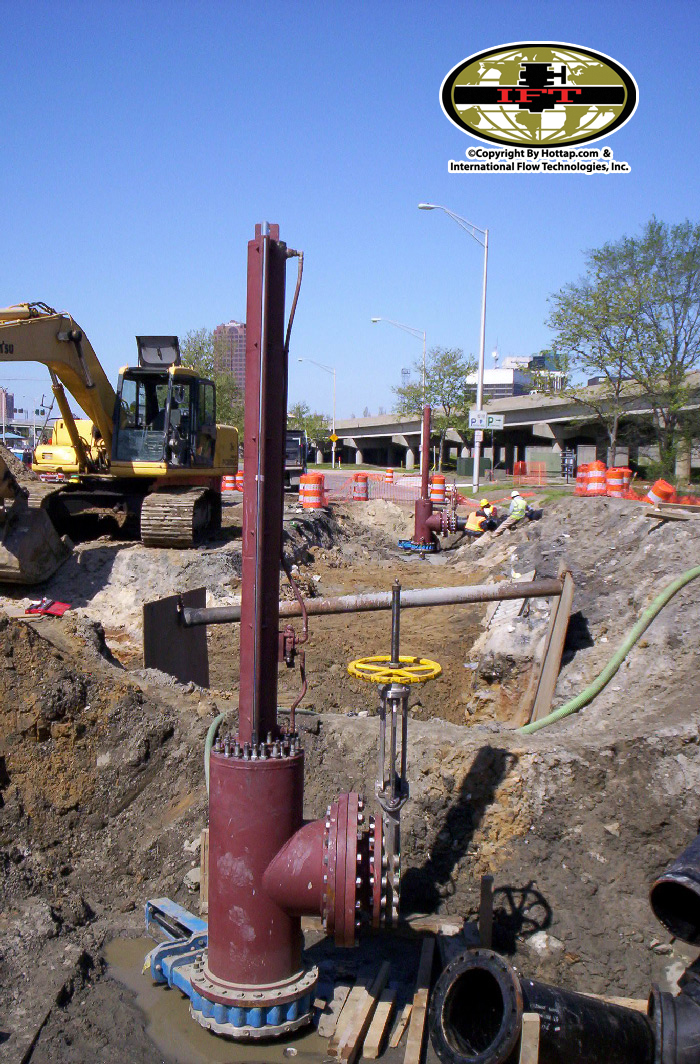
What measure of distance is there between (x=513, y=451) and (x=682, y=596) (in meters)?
57.5

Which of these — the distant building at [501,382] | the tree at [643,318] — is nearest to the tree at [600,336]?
the tree at [643,318]

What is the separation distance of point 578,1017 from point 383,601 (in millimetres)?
3237

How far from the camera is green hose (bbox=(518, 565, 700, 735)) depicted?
286 inches

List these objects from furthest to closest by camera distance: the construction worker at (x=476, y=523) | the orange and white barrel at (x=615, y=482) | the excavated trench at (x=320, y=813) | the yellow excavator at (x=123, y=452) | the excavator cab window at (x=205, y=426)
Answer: the construction worker at (x=476, y=523) → the orange and white barrel at (x=615, y=482) → the excavator cab window at (x=205, y=426) → the yellow excavator at (x=123, y=452) → the excavated trench at (x=320, y=813)

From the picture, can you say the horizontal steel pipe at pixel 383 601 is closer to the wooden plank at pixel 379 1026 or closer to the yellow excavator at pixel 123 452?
the wooden plank at pixel 379 1026

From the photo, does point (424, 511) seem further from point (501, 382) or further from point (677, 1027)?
point (501, 382)

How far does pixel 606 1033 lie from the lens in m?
3.94

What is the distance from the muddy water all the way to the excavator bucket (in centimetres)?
949

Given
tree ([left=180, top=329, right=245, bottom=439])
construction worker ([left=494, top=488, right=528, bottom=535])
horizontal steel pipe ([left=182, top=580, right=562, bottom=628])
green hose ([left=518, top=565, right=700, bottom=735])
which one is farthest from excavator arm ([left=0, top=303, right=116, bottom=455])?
tree ([left=180, top=329, right=245, bottom=439])

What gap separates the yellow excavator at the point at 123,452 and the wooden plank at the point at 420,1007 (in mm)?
10318

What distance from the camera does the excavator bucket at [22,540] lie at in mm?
13133

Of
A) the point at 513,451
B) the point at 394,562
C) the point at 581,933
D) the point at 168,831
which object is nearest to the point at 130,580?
the point at 394,562

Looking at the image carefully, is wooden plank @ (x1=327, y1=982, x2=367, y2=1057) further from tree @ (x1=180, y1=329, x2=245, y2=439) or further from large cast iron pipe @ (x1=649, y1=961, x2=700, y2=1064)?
tree @ (x1=180, y1=329, x2=245, y2=439)

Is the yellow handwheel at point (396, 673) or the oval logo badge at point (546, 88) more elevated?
the oval logo badge at point (546, 88)
